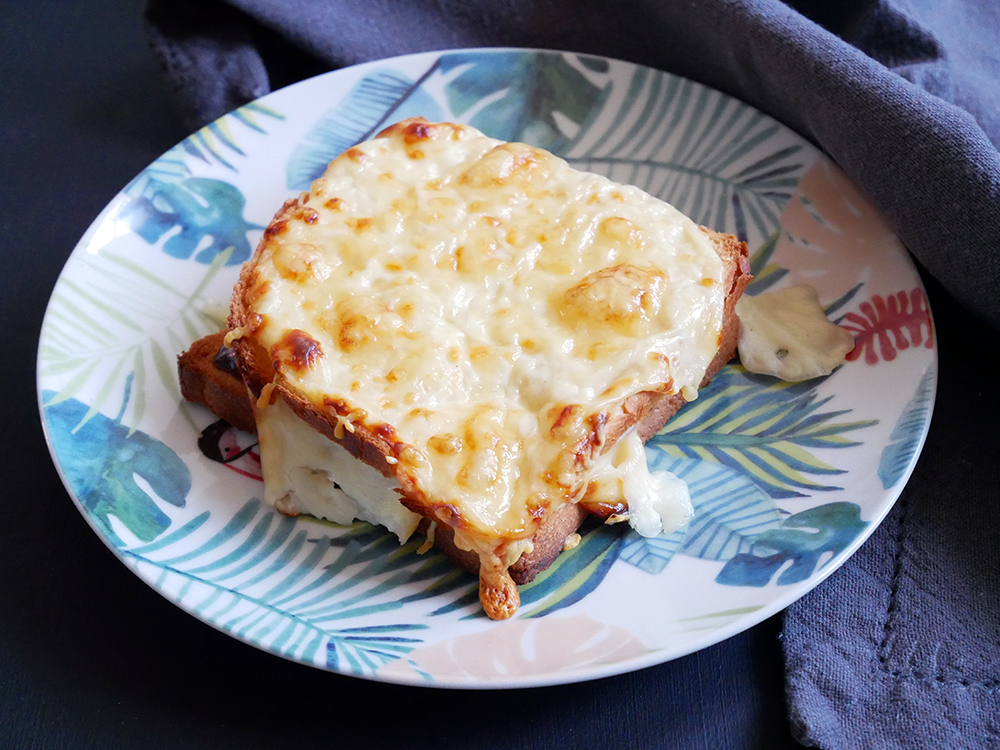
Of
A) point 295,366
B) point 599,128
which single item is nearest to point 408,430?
point 295,366

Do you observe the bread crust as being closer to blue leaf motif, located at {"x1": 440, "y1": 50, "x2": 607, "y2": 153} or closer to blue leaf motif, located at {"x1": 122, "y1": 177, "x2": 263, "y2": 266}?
blue leaf motif, located at {"x1": 122, "y1": 177, "x2": 263, "y2": 266}

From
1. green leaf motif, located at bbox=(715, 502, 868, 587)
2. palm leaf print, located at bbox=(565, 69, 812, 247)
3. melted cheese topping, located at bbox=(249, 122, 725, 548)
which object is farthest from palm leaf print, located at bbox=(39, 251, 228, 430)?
green leaf motif, located at bbox=(715, 502, 868, 587)

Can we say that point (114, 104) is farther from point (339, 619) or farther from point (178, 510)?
point (339, 619)

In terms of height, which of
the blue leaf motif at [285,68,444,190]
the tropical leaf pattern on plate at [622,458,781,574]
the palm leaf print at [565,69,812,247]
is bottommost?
the blue leaf motif at [285,68,444,190]

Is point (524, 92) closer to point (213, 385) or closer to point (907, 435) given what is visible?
point (213, 385)

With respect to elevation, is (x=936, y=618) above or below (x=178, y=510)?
above

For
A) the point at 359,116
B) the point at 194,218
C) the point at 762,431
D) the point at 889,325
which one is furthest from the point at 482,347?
the point at 359,116

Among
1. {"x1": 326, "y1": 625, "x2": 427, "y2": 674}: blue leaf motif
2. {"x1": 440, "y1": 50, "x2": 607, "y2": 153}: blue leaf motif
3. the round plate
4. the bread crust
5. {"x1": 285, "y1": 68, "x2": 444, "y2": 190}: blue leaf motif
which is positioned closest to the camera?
{"x1": 326, "y1": 625, "x2": 427, "y2": 674}: blue leaf motif
